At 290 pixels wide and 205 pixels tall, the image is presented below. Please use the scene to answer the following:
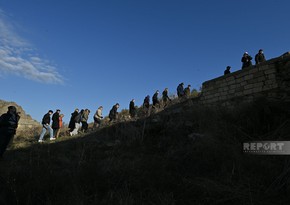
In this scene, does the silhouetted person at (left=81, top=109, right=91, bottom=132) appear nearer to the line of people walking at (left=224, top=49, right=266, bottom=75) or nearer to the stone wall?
the stone wall

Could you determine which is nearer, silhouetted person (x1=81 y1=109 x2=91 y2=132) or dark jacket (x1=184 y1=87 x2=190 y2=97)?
silhouetted person (x1=81 y1=109 x2=91 y2=132)

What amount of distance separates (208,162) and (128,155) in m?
2.03

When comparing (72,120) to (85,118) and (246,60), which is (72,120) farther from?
(246,60)

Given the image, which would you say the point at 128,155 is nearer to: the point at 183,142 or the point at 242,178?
the point at 183,142

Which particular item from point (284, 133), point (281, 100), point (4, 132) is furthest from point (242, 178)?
point (4, 132)

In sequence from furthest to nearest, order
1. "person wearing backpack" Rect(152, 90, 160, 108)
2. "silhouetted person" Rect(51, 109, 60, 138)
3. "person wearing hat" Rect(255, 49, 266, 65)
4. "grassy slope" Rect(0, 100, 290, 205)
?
"person wearing backpack" Rect(152, 90, 160, 108), "person wearing hat" Rect(255, 49, 266, 65), "silhouetted person" Rect(51, 109, 60, 138), "grassy slope" Rect(0, 100, 290, 205)

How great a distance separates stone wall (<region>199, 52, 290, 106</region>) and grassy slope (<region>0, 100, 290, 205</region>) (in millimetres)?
709

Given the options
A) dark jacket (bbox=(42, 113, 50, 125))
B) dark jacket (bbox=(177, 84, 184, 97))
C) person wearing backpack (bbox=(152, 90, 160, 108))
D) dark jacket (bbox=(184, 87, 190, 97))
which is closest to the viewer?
dark jacket (bbox=(42, 113, 50, 125))

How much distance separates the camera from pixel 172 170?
169 inches

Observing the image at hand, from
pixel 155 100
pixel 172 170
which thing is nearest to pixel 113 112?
pixel 155 100

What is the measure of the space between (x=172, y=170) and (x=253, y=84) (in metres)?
4.84

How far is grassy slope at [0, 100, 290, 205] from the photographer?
122 inches

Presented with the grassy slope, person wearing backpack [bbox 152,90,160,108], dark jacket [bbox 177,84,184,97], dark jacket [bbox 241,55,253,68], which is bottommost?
the grassy slope

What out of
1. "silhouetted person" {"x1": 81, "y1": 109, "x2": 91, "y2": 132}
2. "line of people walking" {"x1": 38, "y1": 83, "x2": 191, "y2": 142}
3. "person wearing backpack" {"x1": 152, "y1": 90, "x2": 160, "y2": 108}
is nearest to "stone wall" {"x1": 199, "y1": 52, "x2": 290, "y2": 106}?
"line of people walking" {"x1": 38, "y1": 83, "x2": 191, "y2": 142}
